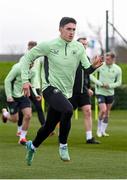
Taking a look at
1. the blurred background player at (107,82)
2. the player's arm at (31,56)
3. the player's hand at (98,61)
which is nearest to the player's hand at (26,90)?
the player's arm at (31,56)

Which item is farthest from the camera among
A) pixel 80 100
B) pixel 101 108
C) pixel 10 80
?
pixel 101 108

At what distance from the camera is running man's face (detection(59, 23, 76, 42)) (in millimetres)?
11115

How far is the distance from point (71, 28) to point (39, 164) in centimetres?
224

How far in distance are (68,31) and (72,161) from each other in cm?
236

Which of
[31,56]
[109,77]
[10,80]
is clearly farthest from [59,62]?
[109,77]

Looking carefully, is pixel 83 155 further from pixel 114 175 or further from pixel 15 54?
pixel 15 54

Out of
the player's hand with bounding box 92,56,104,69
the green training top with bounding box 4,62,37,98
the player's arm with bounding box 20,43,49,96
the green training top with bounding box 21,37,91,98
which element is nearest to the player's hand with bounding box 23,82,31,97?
the player's arm with bounding box 20,43,49,96

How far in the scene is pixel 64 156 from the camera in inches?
442

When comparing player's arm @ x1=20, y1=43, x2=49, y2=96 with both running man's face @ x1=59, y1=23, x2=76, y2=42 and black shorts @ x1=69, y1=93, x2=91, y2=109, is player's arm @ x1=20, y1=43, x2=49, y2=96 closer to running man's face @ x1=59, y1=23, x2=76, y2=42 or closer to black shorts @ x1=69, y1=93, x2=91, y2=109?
running man's face @ x1=59, y1=23, x2=76, y2=42

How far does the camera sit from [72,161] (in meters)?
12.5

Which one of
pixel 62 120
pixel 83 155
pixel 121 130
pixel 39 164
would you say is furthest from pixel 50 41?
pixel 121 130

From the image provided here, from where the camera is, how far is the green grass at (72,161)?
10.5m

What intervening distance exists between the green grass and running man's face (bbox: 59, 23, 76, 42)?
1.88m

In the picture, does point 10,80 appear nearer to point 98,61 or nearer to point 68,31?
point 68,31
